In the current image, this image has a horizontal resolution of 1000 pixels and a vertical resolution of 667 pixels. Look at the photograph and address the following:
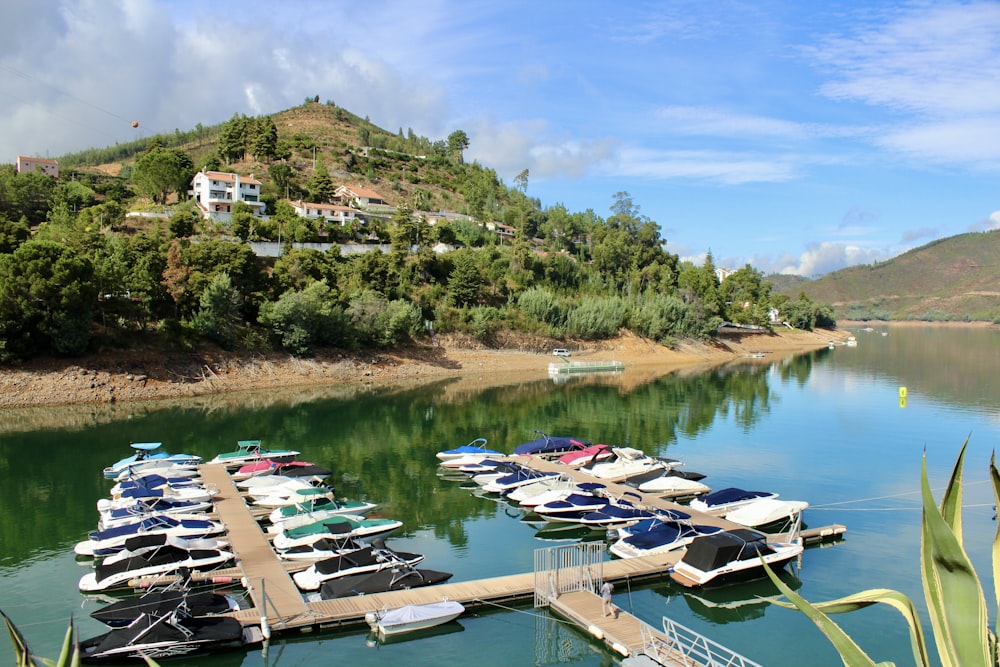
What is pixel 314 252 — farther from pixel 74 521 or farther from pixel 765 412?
pixel 74 521

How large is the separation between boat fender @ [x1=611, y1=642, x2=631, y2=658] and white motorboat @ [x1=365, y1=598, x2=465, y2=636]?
3798mm

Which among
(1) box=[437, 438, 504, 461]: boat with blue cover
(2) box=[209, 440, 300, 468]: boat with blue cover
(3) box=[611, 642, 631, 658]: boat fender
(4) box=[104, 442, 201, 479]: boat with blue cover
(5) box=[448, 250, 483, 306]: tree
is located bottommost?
(3) box=[611, 642, 631, 658]: boat fender

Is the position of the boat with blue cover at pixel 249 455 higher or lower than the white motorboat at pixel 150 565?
higher

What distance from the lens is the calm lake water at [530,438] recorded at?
18.3 m

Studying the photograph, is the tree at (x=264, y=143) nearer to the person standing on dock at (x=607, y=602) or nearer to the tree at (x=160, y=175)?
the tree at (x=160, y=175)

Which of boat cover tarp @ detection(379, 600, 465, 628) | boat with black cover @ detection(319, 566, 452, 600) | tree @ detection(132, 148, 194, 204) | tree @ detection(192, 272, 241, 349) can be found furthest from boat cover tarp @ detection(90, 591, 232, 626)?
tree @ detection(132, 148, 194, 204)

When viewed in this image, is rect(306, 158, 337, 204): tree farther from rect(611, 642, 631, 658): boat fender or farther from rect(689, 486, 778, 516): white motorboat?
rect(611, 642, 631, 658): boat fender

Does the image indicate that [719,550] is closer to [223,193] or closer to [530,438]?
[530,438]

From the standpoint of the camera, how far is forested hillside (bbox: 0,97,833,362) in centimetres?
5362

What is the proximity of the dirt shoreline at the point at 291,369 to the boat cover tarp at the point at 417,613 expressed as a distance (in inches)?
1544

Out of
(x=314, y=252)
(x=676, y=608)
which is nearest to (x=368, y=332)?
(x=314, y=252)

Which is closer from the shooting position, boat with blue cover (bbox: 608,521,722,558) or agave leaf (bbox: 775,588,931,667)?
agave leaf (bbox: 775,588,931,667)

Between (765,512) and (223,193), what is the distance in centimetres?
7841

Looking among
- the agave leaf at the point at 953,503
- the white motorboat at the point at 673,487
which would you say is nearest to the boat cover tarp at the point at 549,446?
the white motorboat at the point at 673,487
